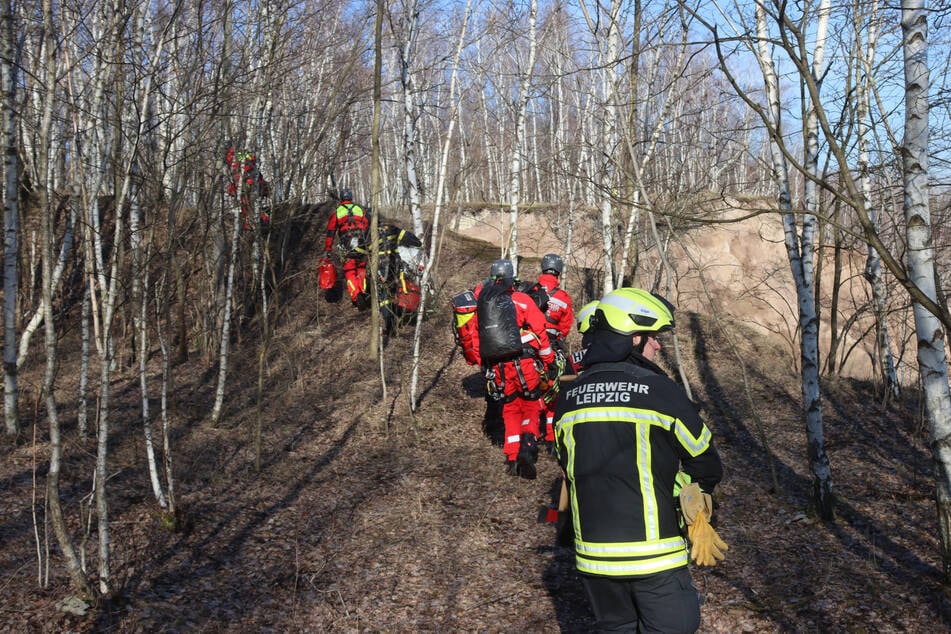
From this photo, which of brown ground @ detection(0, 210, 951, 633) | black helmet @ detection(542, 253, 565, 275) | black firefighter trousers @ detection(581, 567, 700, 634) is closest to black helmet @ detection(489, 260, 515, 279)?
black helmet @ detection(542, 253, 565, 275)

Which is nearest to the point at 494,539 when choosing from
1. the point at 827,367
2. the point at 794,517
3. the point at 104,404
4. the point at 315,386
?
the point at 794,517

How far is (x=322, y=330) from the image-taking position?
11969 mm

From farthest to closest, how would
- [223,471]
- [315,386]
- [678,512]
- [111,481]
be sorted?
1. [315,386]
2. [223,471]
3. [111,481]
4. [678,512]

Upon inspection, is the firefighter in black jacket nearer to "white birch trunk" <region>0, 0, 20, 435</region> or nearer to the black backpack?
the black backpack

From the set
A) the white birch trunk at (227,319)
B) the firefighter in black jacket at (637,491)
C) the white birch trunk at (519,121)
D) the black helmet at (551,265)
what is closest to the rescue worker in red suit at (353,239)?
the white birch trunk at (519,121)

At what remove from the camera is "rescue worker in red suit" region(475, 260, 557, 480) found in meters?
7.09

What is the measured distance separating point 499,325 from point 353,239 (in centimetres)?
507

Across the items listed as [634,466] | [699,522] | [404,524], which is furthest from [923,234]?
[404,524]

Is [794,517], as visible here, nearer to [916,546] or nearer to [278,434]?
[916,546]

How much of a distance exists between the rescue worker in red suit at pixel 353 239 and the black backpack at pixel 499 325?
4.30 meters

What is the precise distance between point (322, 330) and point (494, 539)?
6.93m

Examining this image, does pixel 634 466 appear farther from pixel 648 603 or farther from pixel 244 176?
pixel 244 176

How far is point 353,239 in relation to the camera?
37.0 ft

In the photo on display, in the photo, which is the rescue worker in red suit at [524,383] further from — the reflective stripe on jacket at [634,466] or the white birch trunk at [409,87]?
the white birch trunk at [409,87]
